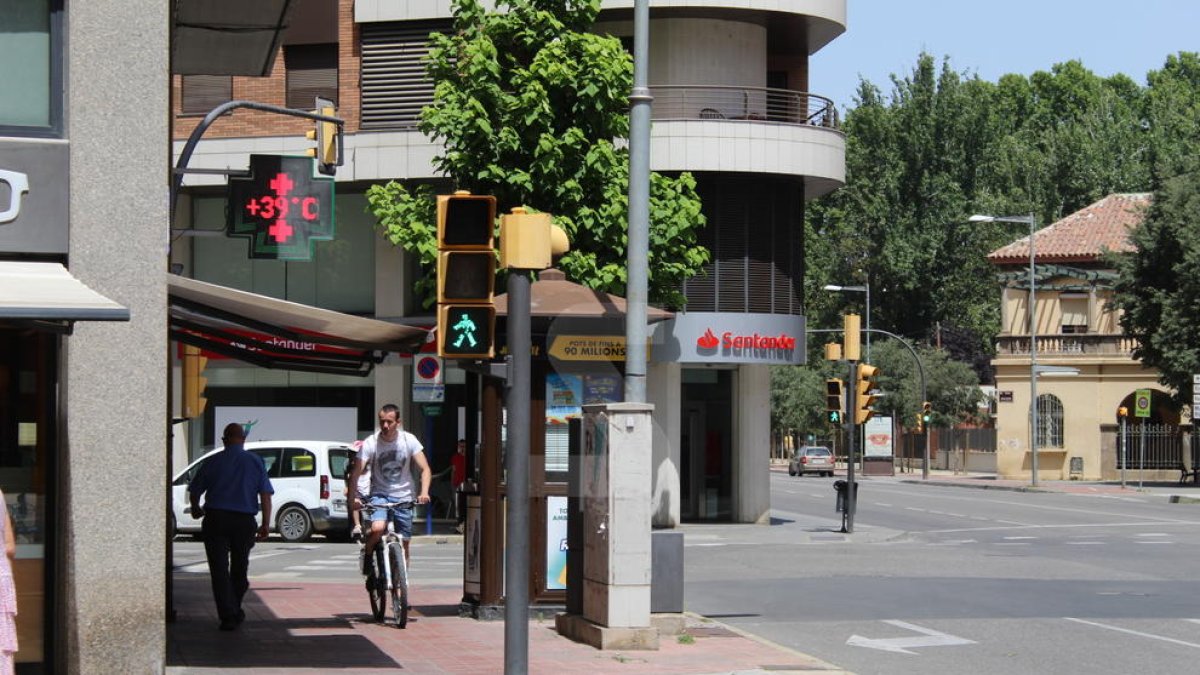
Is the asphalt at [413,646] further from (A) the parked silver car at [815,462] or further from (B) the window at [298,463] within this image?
(A) the parked silver car at [815,462]

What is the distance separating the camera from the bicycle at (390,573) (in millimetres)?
15000

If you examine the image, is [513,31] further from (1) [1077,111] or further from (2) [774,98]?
(1) [1077,111]

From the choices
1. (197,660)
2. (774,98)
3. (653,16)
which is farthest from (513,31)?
(197,660)

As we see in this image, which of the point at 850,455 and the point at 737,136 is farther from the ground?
the point at 737,136

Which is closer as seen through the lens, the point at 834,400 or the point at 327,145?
the point at 327,145

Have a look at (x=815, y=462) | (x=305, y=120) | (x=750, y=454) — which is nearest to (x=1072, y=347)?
(x=815, y=462)

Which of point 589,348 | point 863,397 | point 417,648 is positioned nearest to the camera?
point 417,648

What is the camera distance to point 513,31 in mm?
29312

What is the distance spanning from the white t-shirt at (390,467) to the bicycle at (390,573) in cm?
11

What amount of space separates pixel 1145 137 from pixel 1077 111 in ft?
30.3

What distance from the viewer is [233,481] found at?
15086mm

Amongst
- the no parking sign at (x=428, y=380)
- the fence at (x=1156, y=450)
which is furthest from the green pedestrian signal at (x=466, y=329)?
the fence at (x=1156, y=450)

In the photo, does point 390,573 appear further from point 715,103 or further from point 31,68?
point 715,103

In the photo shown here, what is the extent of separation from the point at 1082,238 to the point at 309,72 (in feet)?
138
